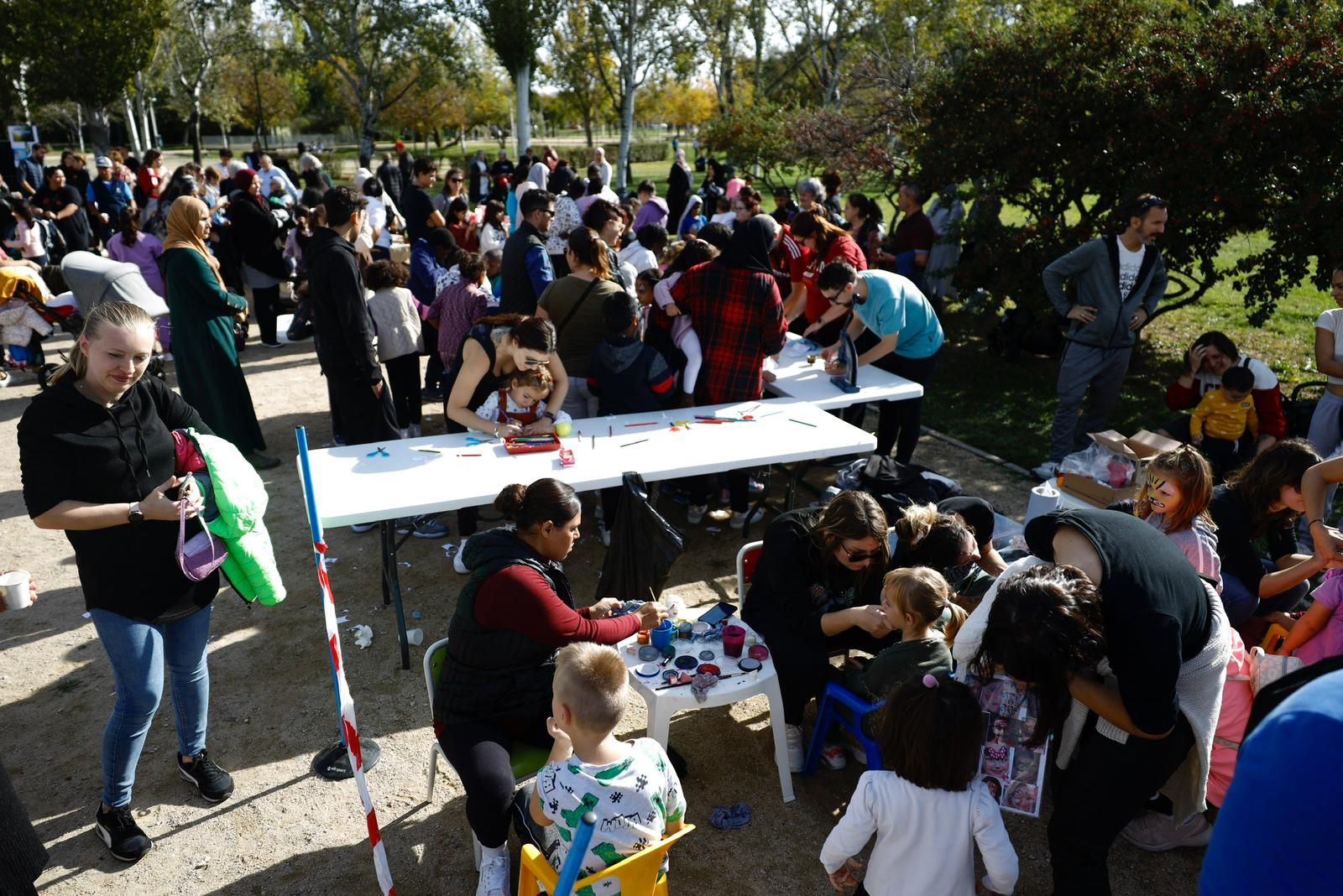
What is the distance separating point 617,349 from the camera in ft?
15.9

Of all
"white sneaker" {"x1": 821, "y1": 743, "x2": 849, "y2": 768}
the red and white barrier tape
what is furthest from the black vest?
"white sneaker" {"x1": 821, "y1": 743, "x2": 849, "y2": 768}

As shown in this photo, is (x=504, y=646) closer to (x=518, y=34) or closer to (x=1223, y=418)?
(x=1223, y=418)

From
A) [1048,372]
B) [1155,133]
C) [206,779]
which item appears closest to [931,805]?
[206,779]

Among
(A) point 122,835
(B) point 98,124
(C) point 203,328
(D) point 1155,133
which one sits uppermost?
(B) point 98,124

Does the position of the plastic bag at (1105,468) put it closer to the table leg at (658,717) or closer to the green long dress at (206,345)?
the table leg at (658,717)

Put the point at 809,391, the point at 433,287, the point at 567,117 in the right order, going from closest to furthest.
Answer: the point at 809,391
the point at 433,287
the point at 567,117

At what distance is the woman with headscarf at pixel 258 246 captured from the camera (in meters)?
8.45

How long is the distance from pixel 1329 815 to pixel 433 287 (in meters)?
7.22

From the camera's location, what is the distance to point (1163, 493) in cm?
328

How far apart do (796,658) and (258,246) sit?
748 cm

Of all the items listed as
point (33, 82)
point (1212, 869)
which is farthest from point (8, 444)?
point (33, 82)

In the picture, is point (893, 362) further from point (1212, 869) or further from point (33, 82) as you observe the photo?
point (33, 82)

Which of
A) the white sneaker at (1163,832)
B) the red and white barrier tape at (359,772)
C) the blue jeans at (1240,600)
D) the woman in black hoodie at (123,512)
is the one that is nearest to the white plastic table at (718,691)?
the red and white barrier tape at (359,772)

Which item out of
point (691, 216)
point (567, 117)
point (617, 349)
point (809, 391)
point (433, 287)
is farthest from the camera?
point (567, 117)
